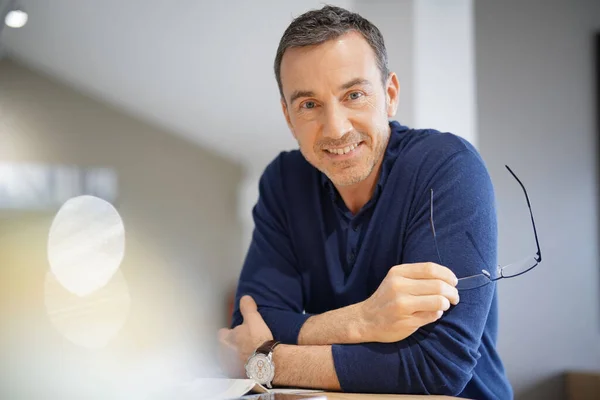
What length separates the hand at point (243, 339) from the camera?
1.25 meters

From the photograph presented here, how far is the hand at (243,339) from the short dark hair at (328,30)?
0.53 meters

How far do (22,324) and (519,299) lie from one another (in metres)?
2.82

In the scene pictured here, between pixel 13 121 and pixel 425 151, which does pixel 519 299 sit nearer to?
pixel 425 151

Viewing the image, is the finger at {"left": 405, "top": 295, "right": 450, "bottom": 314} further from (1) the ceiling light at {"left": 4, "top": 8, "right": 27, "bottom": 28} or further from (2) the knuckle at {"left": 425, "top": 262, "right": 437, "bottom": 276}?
(1) the ceiling light at {"left": 4, "top": 8, "right": 27, "bottom": 28}

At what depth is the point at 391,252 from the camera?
1.27 m

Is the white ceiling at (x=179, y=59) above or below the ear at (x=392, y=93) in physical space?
above

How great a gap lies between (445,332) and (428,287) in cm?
8

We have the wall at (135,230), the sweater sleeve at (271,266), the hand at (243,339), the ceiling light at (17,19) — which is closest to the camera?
the hand at (243,339)

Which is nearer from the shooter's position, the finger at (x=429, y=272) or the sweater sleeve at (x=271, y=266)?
the finger at (x=429, y=272)

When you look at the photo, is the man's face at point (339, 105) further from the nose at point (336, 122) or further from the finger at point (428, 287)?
the finger at point (428, 287)

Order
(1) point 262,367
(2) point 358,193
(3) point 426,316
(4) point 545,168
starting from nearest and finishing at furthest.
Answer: (3) point 426,316 < (1) point 262,367 < (2) point 358,193 < (4) point 545,168

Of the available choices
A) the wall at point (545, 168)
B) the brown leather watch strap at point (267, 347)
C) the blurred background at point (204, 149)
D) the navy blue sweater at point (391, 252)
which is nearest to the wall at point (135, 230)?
the blurred background at point (204, 149)

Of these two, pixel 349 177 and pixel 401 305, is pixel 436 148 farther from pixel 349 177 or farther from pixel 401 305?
pixel 401 305

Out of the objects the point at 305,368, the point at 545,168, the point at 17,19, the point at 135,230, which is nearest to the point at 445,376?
the point at 305,368
